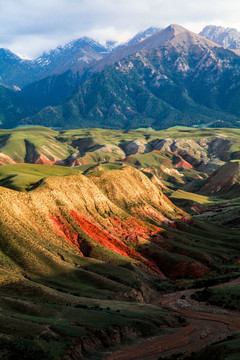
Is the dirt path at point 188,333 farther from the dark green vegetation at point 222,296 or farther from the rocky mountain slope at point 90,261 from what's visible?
the rocky mountain slope at point 90,261

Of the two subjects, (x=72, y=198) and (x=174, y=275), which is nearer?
(x=174, y=275)

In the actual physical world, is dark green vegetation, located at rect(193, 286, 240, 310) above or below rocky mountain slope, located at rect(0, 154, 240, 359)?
below

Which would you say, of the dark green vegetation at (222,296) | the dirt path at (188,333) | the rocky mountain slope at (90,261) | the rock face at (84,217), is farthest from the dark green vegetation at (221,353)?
the rock face at (84,217)

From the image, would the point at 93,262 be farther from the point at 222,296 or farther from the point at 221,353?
the point at 221,353

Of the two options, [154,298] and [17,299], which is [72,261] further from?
[17,299]

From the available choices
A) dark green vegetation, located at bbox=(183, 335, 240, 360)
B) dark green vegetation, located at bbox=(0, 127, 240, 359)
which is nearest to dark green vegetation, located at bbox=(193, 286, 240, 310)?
dark green vegetation, located at bbox=(0, 127, 240, 359)

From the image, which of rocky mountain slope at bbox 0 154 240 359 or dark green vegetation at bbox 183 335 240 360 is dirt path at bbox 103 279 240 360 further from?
dark green vegetation at bbox 183 335 240 360

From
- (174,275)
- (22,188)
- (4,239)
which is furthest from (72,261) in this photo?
(22,188)

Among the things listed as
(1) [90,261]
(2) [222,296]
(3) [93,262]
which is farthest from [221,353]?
(1) [90,261]
